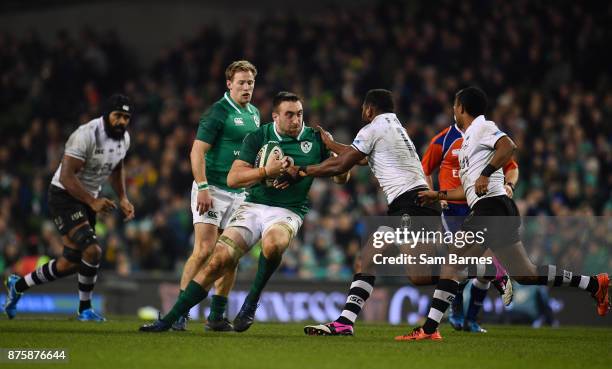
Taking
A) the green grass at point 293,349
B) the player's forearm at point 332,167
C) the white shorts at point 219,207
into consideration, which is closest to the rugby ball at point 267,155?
the player's forearm at point 332,167

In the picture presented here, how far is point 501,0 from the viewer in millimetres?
22125

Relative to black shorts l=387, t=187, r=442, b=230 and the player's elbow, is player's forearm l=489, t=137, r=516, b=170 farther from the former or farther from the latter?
the player's elbow

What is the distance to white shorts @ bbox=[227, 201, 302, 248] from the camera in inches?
372

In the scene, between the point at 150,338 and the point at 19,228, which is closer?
the point at 150,338

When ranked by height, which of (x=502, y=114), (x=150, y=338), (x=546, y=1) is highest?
(x=546, y=1)

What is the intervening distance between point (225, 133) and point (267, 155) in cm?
107

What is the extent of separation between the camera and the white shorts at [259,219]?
945cm

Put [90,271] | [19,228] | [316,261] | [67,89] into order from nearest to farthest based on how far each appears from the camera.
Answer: [90,271] → [316,261] → [19,228] → [67,89]

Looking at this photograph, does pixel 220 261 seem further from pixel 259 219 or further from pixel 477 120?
pixel 477 120

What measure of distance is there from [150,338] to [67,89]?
17.1m

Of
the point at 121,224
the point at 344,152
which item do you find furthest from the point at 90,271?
the point at 121,224

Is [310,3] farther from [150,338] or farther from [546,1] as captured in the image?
[150,338]

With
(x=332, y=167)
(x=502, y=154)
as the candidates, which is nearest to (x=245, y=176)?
(x=332, y=167)

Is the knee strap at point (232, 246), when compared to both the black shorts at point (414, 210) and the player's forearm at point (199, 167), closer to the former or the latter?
the player's forearm at point (199, 167)
